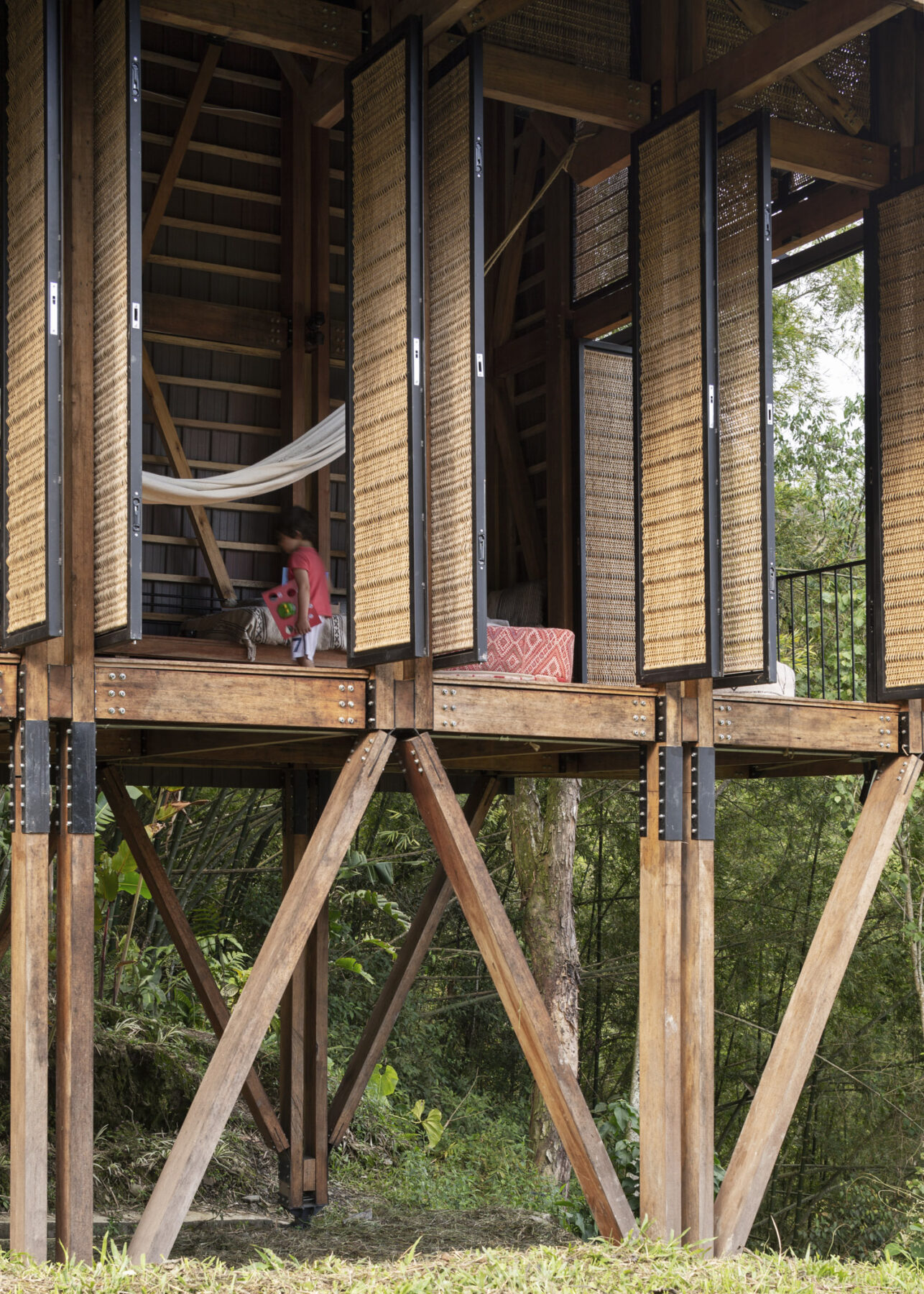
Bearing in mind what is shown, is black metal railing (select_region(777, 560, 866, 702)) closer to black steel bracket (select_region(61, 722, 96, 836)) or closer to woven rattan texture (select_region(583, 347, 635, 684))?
woven rattan texture (select_region(583, 347, 635, 684))

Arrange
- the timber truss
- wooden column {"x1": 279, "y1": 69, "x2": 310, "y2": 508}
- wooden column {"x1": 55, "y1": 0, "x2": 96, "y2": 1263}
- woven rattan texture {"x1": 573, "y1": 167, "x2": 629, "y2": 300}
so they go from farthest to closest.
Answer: woven rattan texture {"x1": 573, "y1": 167, "x2": 629, "y2": 300}
wooden column {"x1": 279, "y1": 69, "x2": 310, "y2": 508}
the timber truss
wooden column {"x1": 55, "y1": 0, "x2": 96, "y2": 1263}

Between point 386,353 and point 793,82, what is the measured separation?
3.33 meters

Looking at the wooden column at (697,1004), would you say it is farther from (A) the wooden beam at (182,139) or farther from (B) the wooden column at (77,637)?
(A) the wooden beam at (182,139)

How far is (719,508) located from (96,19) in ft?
10.7

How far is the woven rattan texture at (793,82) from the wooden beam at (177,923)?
5.31 meters

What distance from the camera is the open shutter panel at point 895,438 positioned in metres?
7.32

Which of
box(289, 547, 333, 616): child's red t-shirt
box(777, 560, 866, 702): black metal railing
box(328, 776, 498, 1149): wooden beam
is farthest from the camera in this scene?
box(777, 560, 866, 702): black metal railing

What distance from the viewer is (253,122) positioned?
30.8 feet

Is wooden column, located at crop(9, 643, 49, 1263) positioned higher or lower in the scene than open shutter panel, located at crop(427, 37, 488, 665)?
lower

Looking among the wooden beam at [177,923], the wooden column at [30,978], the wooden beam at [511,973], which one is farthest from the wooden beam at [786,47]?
the wooden beam at [177,923]

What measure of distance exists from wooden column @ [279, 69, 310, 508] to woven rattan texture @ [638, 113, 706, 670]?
295 centimetres

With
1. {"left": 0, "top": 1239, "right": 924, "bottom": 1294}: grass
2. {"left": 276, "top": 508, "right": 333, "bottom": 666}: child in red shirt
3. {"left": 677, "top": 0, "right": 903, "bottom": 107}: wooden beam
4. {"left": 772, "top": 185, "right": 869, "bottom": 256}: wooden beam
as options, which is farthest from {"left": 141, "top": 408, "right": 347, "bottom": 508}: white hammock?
{"left": 0, "top": 1239, "right": 924, "bottom": 1294}: grass

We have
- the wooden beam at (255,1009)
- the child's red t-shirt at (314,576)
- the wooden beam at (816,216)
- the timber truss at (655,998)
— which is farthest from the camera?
the wooden beam at (816,216)

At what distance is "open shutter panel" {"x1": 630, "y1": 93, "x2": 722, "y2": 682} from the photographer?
6.44 m
